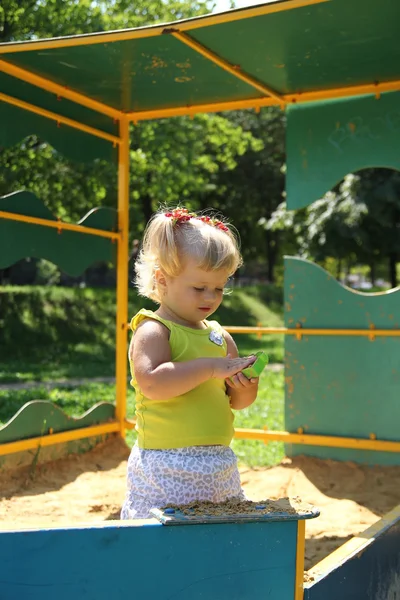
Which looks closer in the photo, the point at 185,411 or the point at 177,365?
the point at 177,365

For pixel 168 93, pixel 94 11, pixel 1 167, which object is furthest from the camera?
pixel 94 11

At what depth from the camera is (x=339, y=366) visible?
555cm

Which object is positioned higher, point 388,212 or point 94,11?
point 94,11

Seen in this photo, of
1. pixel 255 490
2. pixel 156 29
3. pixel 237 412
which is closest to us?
pixel 156 29

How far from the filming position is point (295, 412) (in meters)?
5.66

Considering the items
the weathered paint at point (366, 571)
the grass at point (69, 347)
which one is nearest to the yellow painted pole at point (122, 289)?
the grass at point (69, 347)

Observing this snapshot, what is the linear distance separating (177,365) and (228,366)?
0.18 m

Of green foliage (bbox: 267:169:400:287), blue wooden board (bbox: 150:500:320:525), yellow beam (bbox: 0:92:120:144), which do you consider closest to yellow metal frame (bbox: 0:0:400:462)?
yellow beam (bbox: 0:92:120:144)

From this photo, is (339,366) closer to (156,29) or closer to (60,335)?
(156,29)

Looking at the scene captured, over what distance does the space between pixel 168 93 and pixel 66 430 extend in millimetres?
2497

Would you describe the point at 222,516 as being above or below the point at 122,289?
below

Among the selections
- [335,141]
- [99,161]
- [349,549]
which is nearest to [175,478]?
[349,549]

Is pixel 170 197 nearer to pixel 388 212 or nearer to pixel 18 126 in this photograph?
pixel 388 212

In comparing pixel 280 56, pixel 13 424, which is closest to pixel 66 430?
pixel 13 424
